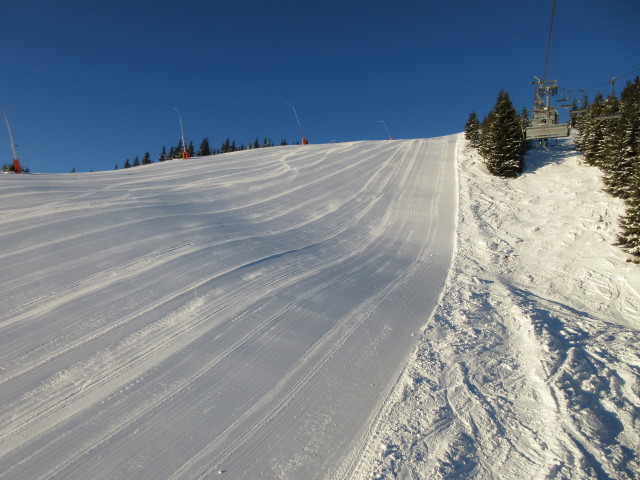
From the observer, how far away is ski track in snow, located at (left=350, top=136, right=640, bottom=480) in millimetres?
3266

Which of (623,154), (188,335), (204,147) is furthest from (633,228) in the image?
(204,147)

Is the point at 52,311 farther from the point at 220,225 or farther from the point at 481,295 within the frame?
the point at 481,295

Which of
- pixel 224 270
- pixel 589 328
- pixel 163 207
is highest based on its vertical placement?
pixel 163 207

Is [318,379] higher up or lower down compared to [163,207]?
lower down

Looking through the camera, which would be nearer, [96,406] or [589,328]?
[96,406]

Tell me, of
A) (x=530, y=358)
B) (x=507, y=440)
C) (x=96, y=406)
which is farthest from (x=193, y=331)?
(x=530, y=358)

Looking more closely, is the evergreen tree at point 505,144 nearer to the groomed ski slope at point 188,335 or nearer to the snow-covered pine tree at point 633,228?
the snow-covered pine tree at point 633,228

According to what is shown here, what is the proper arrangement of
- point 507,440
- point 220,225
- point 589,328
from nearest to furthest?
point 507,440 → point 589,328 → point 220,225

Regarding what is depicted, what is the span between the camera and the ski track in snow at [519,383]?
327cm

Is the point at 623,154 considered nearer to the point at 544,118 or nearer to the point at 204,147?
the point at 544,118

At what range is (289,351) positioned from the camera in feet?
15.6

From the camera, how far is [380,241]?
10.5 meters

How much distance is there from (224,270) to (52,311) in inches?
107

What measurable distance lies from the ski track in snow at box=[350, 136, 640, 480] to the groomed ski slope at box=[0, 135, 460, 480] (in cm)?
38
